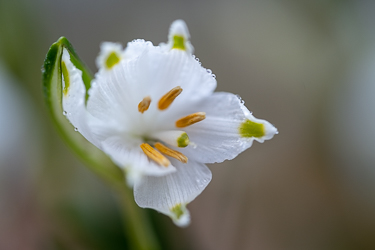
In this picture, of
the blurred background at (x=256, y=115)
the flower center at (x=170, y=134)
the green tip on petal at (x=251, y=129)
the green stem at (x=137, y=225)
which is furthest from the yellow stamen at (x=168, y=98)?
the blurred background at (x=256, y=115)

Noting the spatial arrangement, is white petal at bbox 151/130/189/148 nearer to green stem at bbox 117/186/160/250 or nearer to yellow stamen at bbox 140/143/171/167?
yellow stamen at bbox 140/143/171/167

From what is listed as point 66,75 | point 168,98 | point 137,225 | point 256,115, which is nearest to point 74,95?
point 66,75

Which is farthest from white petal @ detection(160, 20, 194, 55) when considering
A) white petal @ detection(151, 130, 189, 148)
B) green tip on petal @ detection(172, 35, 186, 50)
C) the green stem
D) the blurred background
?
the blurred background

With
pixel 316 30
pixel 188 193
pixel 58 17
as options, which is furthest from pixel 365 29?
pixel 188 193

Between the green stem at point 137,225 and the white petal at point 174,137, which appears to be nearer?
the white petal at point 174,137

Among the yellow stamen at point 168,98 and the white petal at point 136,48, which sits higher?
the white petal at point 136,48

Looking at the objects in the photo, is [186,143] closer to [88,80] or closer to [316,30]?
[88,80]

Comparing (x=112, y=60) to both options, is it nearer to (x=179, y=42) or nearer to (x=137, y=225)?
(x=179, y=42)

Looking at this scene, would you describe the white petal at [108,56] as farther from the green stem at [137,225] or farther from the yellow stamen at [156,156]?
the green stem at [137,225]
